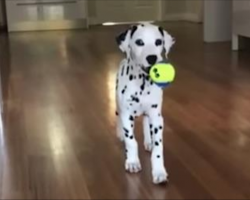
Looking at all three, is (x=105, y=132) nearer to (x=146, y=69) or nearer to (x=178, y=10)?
(x=146, y=69)

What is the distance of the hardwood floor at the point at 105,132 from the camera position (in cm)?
205

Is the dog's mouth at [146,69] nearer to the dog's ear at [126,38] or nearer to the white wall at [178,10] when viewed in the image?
the dog's ear at [126,38]

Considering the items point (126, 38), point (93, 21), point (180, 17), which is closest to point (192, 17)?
point (180, 17)

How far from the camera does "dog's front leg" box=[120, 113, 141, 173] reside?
2102mm

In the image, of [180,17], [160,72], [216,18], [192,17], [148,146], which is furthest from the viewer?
[180,17]

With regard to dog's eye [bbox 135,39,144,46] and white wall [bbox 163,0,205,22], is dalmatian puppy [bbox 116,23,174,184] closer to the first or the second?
dog's eye [bbox 135,39,144,46]

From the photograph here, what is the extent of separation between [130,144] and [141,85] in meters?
0.25

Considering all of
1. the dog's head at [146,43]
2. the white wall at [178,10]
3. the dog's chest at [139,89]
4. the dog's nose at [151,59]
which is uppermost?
the dog's head at [146,43]

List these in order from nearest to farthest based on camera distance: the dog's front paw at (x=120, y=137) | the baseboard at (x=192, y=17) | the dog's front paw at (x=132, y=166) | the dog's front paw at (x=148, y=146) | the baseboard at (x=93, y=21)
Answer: the dog's front paw at (x=132, y=166) → the dog's front paw at (x=148, y=146) → the dog's front paw at (x=120, y=137) → the baseboard at (x=192, y=17) → the baseboard at (x=93, y=21)

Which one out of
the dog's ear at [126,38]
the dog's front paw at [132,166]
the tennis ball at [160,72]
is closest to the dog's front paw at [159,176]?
the dog's front paw at [132,166]

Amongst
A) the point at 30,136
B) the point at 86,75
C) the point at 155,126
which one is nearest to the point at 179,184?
the point at 155,126

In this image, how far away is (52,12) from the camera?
26.6ft

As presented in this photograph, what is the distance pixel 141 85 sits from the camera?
202 centimetres

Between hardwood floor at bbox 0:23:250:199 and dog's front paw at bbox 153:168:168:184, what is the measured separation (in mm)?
28
